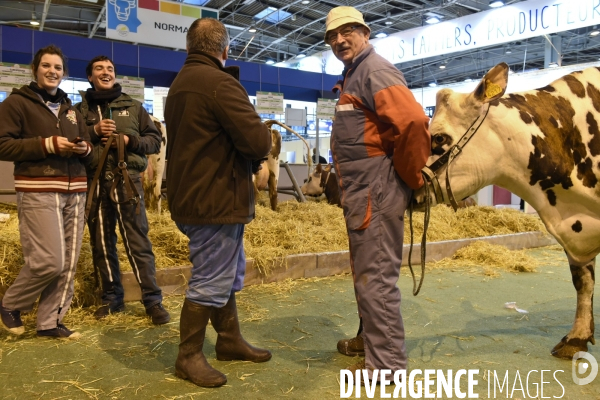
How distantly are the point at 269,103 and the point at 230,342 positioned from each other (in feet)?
28.2

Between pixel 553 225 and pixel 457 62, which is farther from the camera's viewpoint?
pixel 457 62

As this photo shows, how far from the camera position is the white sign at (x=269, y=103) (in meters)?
10.6

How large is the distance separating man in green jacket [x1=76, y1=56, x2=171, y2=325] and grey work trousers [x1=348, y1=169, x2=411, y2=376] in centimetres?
163

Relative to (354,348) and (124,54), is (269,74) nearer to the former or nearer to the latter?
(124,54)

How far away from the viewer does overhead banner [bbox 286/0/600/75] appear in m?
9.73

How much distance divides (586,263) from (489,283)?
1.82 meters

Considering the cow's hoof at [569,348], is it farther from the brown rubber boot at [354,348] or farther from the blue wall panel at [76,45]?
the blue wall panel at [76,45]

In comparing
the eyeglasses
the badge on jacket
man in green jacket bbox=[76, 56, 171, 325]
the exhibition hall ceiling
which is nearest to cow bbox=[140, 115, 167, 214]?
Answer: man in green jacket bbox=[76, 56, 171, 325]

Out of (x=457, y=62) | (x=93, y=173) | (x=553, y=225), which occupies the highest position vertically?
(x=457, y=62)

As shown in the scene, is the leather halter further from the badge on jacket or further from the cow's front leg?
the badge on jacket

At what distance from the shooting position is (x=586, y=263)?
2.89m

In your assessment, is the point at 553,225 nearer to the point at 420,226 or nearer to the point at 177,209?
the point at 177,209

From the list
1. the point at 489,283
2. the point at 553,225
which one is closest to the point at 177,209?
the point at 553,225

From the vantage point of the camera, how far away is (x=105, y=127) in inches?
129
